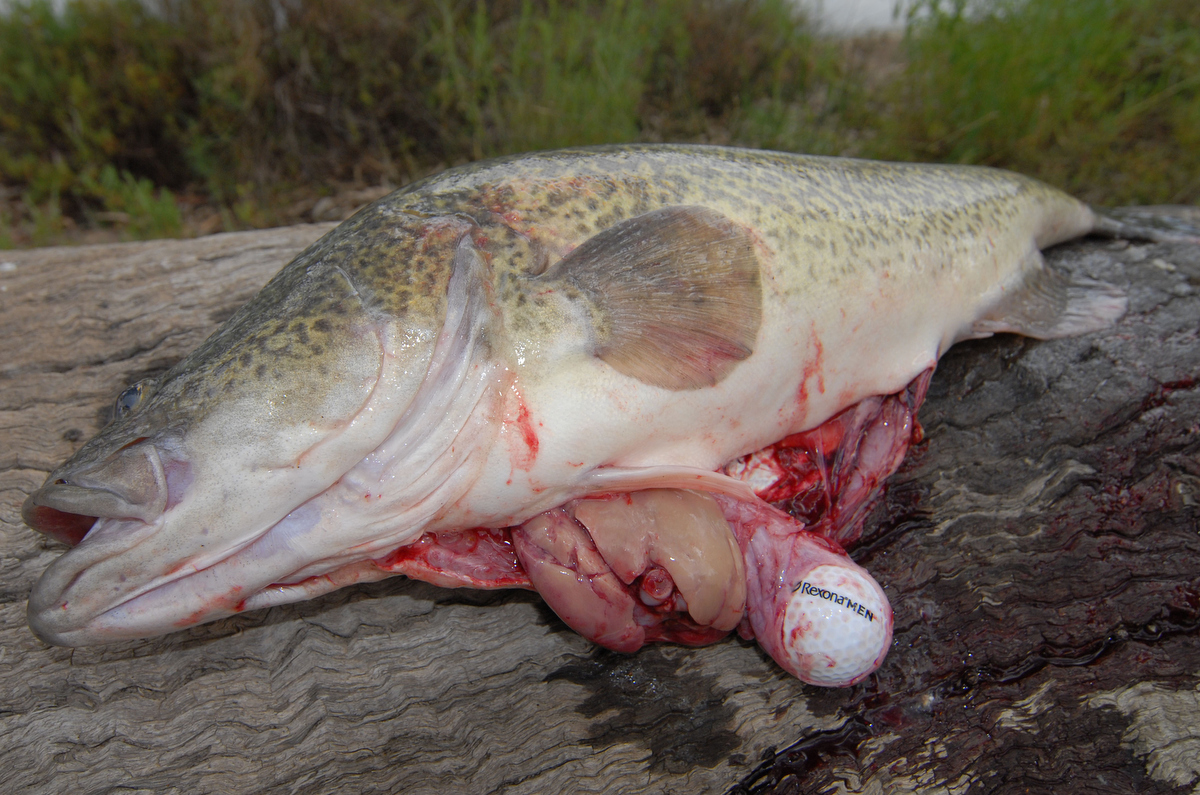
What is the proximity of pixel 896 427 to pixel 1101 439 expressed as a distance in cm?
81

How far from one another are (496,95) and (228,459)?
490cm

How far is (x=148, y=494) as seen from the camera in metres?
1.75

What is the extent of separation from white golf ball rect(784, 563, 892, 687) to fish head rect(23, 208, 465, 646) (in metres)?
1.28

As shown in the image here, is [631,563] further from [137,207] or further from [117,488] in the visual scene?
[137,207]

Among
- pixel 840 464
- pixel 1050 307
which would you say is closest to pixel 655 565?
pixel 840 464

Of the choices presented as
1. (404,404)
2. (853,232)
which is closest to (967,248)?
(853,232)

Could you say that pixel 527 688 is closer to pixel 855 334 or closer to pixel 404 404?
pixel 404 404

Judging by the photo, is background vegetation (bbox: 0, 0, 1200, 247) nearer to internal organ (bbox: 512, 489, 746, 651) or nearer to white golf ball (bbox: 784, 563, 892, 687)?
internal organ (bbox: 512, 489, 746, 651)

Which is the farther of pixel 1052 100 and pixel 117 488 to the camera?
pixel 1052 100

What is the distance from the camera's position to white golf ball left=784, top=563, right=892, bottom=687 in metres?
2.11

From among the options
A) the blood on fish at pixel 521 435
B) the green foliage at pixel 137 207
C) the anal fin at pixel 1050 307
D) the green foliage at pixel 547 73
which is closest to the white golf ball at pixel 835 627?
the blood on fish at pixel 521 435

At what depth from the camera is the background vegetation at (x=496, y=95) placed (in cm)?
536

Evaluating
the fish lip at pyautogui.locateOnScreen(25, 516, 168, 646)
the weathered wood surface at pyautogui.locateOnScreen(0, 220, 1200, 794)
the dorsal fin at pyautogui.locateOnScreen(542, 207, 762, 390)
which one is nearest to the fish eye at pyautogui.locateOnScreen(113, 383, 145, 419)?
the fish lip at pyautogui.locateOnScreen(25, 516, 168, 646)

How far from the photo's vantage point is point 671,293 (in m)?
2.17
